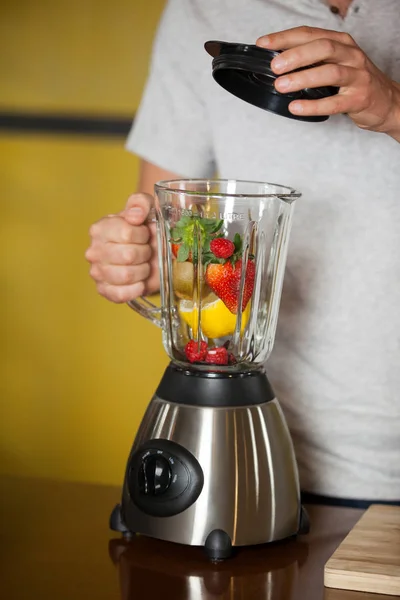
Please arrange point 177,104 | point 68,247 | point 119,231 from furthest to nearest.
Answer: point 68,247 < point 177,104 < point 119,231

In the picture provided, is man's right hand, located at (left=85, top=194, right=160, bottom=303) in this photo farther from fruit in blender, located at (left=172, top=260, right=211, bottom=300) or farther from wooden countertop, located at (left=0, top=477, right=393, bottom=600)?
wooden countertop, located at (left=0, top=477, right=393, bottom=600)

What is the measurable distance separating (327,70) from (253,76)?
0.12 metres

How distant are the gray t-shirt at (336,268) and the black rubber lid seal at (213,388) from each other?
0.82ft

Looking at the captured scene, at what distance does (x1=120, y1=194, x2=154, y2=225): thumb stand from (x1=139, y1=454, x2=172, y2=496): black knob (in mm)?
260

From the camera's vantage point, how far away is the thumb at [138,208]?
922 mm

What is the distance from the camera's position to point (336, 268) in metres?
1.05

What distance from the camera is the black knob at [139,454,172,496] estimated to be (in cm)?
80

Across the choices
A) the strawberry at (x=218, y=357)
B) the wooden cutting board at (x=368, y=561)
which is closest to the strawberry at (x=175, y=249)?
the strawberry at (x=218, y=357)

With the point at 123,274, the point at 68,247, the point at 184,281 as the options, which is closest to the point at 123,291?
the point at 123,274

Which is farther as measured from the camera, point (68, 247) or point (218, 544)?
point (68, 247)

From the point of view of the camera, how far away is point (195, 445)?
795 millimetres

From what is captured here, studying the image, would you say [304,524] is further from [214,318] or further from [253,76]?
[253,76]

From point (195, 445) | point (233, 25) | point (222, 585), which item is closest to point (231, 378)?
point (195, 445)

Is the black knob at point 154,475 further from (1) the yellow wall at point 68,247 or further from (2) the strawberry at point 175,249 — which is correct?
(1) the yellow wall at point 68,247
